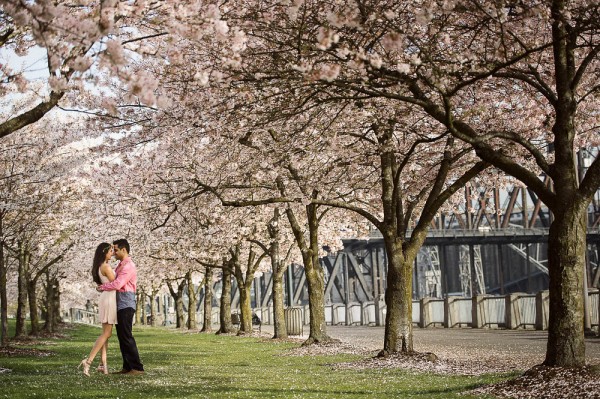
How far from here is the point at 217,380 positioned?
13.1m

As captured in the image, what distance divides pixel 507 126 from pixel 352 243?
242ft

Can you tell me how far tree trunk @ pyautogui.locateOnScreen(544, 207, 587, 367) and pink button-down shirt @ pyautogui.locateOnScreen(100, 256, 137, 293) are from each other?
18.2 ft

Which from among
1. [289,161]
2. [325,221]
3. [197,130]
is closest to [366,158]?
[289,161]

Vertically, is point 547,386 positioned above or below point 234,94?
below

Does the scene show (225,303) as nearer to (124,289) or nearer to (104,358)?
(104,358)

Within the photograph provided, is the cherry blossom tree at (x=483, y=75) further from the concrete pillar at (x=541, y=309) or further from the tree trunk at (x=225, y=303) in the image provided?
the tree trunk at (x=225, y=303)

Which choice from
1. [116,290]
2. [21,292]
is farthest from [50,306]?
[116,290]

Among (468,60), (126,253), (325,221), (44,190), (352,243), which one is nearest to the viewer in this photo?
(468,60)

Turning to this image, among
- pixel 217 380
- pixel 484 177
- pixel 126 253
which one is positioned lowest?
pixel 217 380

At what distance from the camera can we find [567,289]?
35.5ft

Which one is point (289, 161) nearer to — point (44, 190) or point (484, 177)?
point (484, 177)

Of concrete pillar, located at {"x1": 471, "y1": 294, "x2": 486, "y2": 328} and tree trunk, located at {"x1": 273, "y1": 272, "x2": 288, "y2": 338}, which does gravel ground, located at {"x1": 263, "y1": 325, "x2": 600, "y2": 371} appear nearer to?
concrete pillar, located at {"x1": 471, "y1": 294, "x2": 486, "y2": 328}

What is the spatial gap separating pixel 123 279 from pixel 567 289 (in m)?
5.89

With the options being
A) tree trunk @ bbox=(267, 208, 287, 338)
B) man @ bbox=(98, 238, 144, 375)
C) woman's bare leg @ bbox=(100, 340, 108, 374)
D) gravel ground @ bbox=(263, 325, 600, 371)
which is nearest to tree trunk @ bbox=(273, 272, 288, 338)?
tree trunk @ bbox=(267, 208, 287, 338)
